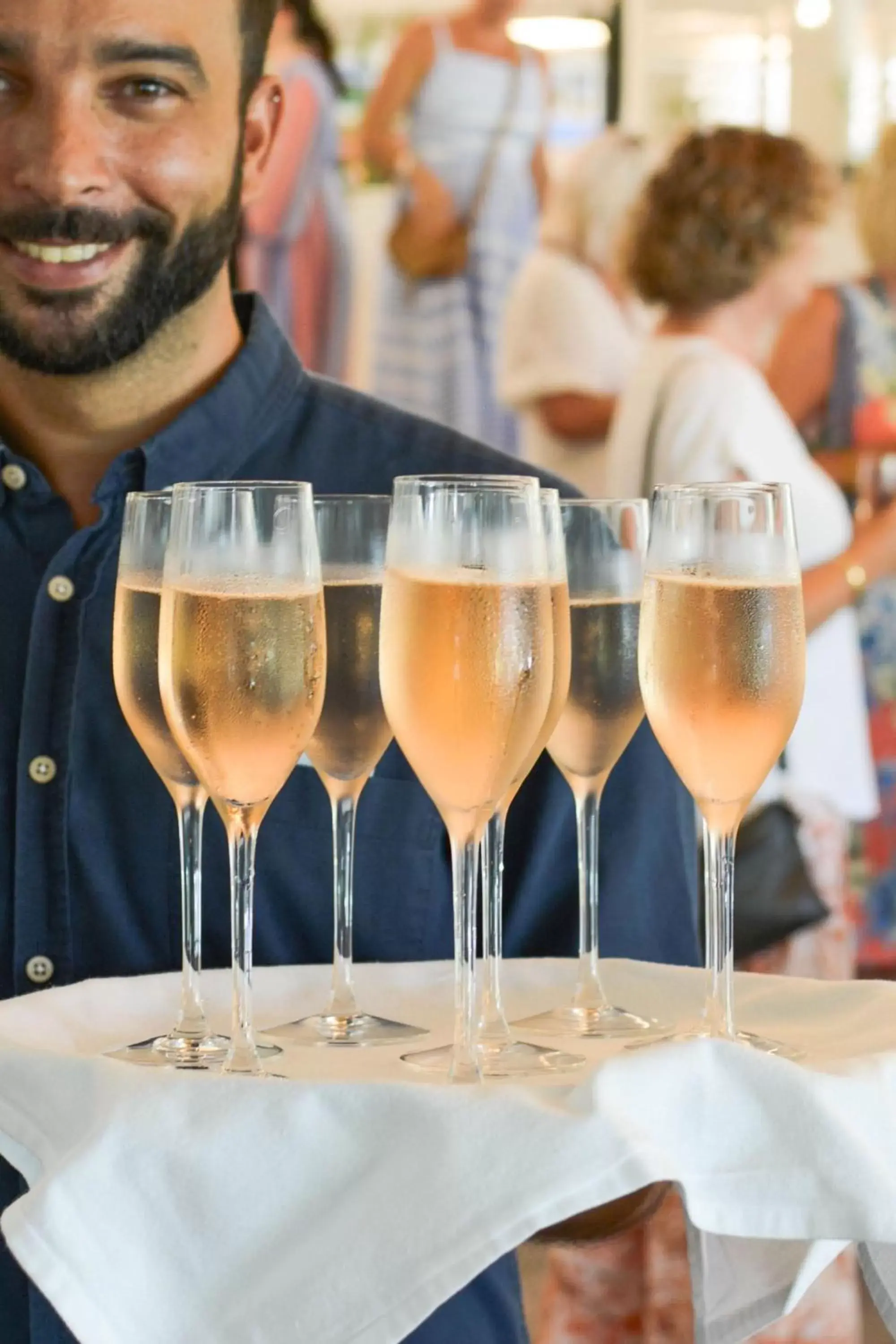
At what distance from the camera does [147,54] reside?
54.3 inches

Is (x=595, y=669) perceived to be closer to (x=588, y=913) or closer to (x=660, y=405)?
(x=588, y=913)

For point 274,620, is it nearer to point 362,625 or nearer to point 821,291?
point 362,625

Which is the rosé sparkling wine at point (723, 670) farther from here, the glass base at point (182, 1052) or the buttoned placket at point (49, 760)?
the buttoned placket at point (49, 760)

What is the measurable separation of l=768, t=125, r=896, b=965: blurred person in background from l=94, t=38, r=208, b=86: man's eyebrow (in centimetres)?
221

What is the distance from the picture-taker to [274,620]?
84 centimetres

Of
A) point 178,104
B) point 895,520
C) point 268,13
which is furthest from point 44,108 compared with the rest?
point 895,520

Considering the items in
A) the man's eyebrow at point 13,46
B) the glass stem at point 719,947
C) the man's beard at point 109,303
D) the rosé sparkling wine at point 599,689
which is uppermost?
the man's eyebrow at point 13,46

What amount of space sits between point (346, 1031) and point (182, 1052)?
84mm

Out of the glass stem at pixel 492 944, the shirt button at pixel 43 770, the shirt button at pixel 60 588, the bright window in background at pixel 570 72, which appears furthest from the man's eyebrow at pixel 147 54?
the bright window in background at pixel 570 72

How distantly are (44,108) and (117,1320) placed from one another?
91 cm

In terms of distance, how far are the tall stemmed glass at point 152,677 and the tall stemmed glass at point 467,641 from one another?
0.16 m

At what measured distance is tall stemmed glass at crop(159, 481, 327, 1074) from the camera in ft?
2.75

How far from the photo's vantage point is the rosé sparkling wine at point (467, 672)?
801 mm

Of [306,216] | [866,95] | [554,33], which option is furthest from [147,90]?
[866,95]
